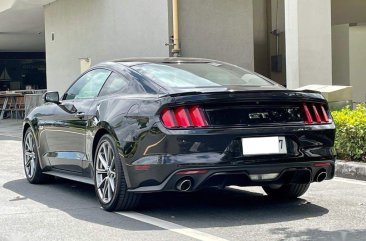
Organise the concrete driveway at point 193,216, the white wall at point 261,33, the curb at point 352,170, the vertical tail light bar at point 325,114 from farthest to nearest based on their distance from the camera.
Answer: the white wall at point 261,33 → the curb at point 352,170 → the vertical tail light bar at point 325,114 → the concrete driveway at point 193,216

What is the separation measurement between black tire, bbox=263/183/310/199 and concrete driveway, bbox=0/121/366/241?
3.1 inches

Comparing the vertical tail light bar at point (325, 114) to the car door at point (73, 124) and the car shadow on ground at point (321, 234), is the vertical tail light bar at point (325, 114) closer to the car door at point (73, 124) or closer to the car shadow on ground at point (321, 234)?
the car shadow on ground at point (321, 234)

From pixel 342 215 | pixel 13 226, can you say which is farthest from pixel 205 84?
Answer: pixel 13 226

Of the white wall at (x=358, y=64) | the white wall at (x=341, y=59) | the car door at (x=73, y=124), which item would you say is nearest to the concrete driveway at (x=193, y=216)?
the car door at (x=73, y=124)

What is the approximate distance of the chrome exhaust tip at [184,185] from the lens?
534 centimetres

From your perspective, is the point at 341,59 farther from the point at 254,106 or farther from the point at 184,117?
the point at 184,117

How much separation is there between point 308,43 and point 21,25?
14.9 metres

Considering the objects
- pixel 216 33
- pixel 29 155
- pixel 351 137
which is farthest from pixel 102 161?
pixel 216 33

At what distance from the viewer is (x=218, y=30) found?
51.3 feet

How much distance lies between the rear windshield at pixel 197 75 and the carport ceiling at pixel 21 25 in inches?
511

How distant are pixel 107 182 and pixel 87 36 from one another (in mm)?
11776

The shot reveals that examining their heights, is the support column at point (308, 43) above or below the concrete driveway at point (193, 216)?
above

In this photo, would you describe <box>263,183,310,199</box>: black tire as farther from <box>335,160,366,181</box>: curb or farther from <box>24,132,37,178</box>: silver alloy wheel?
<box>24,132,37,178</box>: silver alloy wheel

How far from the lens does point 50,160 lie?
7480mm
